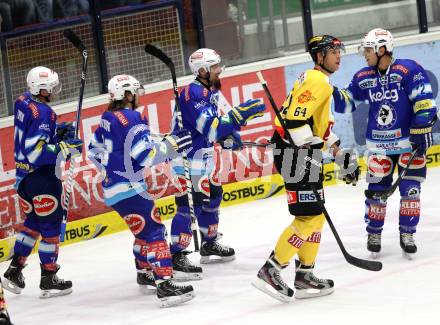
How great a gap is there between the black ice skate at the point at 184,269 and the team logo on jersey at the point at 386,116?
57.3 inches

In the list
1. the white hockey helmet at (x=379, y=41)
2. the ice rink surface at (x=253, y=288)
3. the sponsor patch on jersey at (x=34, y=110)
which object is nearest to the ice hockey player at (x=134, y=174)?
the ice rink surface at (x=253, y=288)

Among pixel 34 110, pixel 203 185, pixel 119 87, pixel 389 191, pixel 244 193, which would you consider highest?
pixel 119 87

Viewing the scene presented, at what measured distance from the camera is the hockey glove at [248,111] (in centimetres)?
661

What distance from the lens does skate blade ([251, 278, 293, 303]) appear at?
604 centimetres

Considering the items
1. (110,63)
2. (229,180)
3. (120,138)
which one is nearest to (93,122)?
(110,63)

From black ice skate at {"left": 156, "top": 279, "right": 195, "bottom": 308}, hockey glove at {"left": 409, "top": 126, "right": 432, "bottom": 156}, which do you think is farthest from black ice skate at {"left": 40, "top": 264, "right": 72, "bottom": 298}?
hockey glove at {"left": 409, "top": 126, "right": 432, "bottom": 156}

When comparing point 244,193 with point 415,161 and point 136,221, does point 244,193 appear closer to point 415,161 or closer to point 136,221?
point 415,161

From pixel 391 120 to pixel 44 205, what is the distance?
2.20 m

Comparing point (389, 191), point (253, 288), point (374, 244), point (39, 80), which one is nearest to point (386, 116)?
point (389, 191)

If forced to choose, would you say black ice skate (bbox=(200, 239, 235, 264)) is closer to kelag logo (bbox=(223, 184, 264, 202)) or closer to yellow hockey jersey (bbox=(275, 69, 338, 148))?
yellow hockey jersey (bbox=(275, 69, 338, 148))

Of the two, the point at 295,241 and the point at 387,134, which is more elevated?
the point at 387,134

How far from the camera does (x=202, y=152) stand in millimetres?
7172

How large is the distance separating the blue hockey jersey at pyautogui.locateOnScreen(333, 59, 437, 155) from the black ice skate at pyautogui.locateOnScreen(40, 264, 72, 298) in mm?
2042

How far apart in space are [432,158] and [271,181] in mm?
1505
